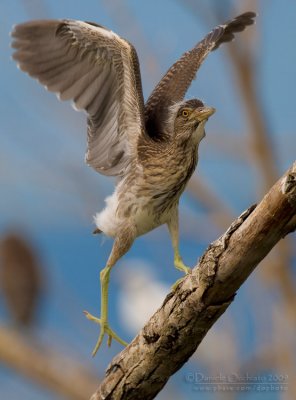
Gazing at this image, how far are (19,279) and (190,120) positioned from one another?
381 centimetres

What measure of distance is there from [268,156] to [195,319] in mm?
3291

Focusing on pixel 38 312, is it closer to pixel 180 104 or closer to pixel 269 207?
pixel 180 104

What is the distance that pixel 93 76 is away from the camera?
12.1 ft

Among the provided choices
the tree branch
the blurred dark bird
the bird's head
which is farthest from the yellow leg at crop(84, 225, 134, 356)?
the blurred dark bird

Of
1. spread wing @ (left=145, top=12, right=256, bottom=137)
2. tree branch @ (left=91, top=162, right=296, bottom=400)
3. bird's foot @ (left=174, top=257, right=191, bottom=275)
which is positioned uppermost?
spread wing @ (left=145, top=12, right=256, bottom=137)

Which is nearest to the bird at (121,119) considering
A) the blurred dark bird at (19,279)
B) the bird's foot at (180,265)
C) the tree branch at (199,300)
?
the bird's foot at (180,265)

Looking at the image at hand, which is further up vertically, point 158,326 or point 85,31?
point 85,31

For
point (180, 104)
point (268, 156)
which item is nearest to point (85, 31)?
point (180, 104)

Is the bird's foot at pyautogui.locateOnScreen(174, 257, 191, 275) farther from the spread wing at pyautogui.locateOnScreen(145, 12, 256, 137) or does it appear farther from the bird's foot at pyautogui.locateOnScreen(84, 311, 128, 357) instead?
the spread wing at pyautogui.locateOnScreen(145, 12, 256, 137)

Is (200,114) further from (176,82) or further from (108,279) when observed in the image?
(108,279)

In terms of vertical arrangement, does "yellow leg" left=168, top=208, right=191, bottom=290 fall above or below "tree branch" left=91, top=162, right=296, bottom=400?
above

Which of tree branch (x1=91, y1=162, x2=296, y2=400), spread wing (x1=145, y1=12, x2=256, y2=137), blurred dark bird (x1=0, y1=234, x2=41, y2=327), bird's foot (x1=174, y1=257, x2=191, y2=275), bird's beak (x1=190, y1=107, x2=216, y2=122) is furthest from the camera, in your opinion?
blurred dark bird (x1=0, y1=234, x2=41, y2=327)

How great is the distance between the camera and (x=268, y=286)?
20.5 ft

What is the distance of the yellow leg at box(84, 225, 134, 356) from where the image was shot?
3.41 meters
